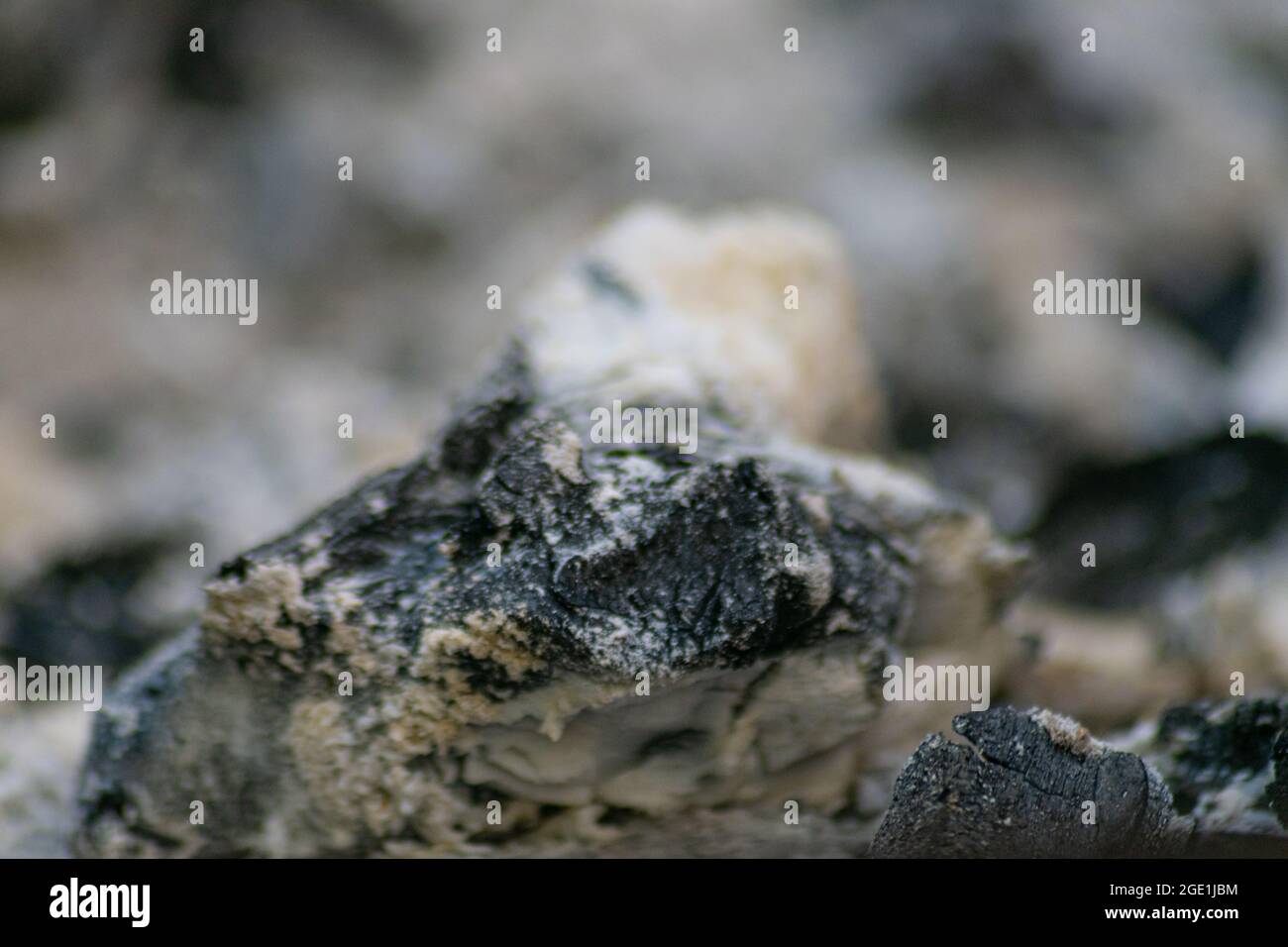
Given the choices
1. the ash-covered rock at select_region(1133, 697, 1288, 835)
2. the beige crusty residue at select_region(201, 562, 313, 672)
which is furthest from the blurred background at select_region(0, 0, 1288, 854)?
the beige crusty residue at select_region(201, 562, 313, 672)

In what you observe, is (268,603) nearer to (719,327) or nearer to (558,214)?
(719,327)

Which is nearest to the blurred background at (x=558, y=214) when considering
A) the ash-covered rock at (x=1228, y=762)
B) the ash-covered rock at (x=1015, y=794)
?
the ash-covered rock at (x=1228, y=762)

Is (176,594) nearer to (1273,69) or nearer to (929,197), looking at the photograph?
(929,197)

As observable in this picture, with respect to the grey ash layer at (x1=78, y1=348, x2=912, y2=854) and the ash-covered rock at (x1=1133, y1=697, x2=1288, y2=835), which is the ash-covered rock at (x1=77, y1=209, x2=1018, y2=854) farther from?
the ash-covered rock at (x1=1133, y1=697, x2=1288, y2=835)

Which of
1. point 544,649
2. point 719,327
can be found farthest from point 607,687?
point 719,327
